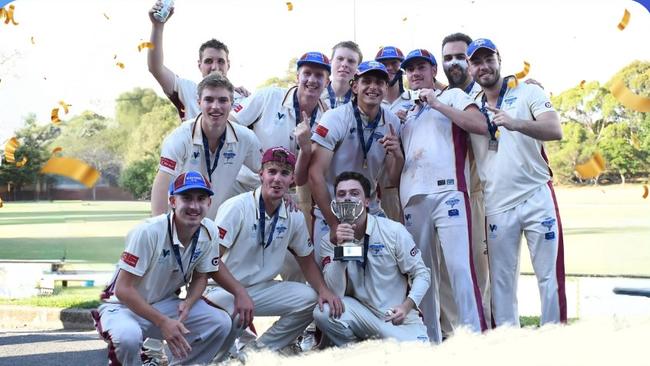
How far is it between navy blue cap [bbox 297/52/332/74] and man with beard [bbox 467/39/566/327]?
3.25 ft

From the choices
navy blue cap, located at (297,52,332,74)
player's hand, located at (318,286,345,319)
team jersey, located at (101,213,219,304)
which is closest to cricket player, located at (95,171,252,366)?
team jersey, located at (101,213,219,304)

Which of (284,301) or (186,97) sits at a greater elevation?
(186,97)

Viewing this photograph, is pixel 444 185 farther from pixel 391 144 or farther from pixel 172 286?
pixel 172 286

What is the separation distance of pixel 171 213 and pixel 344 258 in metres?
1.11

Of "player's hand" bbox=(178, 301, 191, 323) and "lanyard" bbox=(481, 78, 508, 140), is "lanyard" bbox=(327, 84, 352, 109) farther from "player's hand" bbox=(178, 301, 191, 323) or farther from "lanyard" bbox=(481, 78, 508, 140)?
"player's hand" bbox=(178, 301, 191, 323)

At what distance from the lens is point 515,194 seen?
5.87 metres

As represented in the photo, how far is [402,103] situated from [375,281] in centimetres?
146

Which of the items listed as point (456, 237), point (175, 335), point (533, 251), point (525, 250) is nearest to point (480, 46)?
point (456, 237)

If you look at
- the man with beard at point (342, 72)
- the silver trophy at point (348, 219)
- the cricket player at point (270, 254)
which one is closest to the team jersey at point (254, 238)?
the cricket player at point (270, 254)

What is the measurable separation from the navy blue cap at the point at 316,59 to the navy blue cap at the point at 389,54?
0.55m

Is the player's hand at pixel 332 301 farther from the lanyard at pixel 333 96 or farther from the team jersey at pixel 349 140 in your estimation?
the lanyard at pixel 333 96

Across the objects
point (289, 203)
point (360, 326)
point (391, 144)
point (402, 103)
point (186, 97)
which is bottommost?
point (360, 326)

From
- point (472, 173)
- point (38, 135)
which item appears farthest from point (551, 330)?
point (38, 135)

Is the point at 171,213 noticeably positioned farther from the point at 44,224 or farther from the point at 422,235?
the point at 44,224
